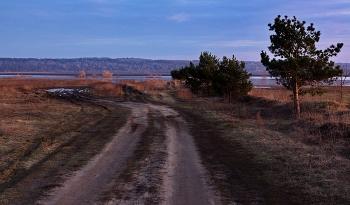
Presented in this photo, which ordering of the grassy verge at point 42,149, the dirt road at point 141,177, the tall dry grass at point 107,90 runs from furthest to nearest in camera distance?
1. the tall dry grass at point 107,90
2. the grassy verge at point 42,149
3. the dirt road at point 141,177

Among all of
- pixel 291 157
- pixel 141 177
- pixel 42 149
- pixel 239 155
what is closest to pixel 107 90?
pixel 42 149

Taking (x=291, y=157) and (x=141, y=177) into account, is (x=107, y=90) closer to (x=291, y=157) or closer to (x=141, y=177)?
(x=291, y=157)

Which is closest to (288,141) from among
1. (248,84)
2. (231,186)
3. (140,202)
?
(231,186)

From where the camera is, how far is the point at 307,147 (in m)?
11.7

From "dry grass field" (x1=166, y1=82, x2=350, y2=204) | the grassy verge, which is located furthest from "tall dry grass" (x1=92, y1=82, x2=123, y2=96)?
"dry grass field" (x1=166, y1=82, x2=350, y2=204)

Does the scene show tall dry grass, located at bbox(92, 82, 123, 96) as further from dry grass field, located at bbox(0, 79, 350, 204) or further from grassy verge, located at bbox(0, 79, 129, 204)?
dry grass field, located at bbox(0, 79, 350, 204)

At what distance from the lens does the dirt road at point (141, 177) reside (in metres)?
6.71

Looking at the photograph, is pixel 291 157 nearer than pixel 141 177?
No

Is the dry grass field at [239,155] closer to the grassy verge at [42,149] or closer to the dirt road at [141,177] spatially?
the grassy verge at [42,149]

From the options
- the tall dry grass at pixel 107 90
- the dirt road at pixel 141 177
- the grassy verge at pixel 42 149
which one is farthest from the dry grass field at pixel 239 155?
the tall dry grass at pixel 107 90

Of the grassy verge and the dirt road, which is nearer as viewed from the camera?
the dirt road

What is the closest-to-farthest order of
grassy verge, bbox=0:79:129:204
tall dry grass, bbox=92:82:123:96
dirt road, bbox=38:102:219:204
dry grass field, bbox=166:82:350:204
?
dirt road, bbox=38:102:219:204, dry grass field, bbox=166:82:350:204, grassy verge, bbox=0:79:129:204, tall dry grass, bbox=92:82:123:96

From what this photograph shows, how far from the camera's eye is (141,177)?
818 cm

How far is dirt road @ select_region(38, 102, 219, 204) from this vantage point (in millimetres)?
6711
